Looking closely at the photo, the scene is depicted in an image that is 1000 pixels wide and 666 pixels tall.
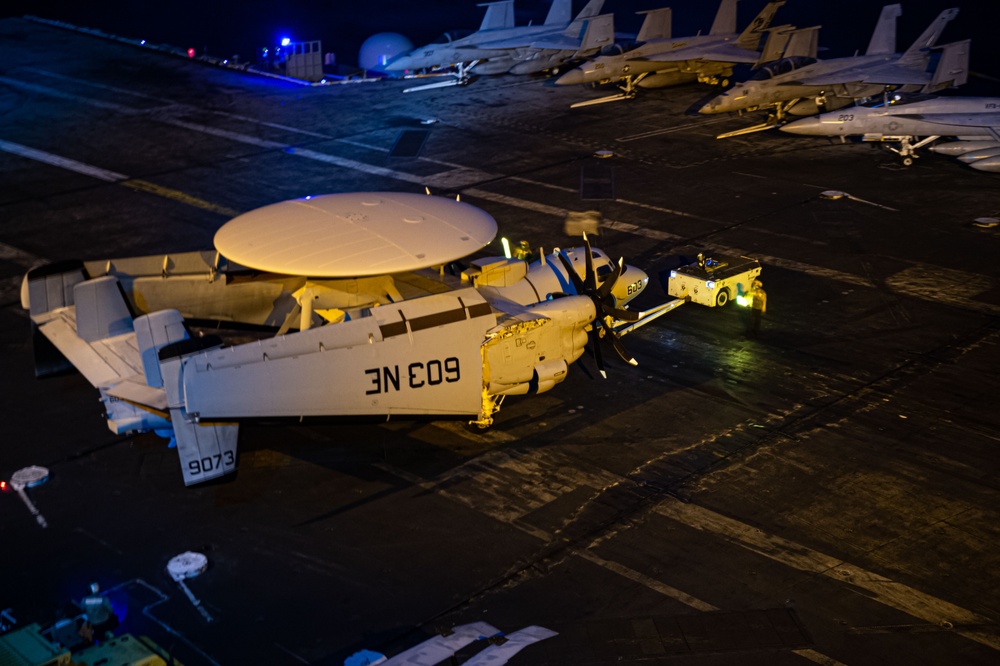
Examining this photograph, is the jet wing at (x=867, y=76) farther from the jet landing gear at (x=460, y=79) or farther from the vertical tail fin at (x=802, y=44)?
the jet landing gear at (x=460, y=79)

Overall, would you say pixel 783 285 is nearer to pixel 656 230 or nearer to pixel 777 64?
pixel 656 230

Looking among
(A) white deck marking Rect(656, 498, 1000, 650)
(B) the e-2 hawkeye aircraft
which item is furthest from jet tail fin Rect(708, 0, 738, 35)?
(A) white deck marking Rect(656, 498, 1000, 650)

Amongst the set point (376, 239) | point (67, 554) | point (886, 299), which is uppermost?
point (376, 239)

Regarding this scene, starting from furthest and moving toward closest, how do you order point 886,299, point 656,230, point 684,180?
A: point 684,180 < point 656,230 < point 886,299

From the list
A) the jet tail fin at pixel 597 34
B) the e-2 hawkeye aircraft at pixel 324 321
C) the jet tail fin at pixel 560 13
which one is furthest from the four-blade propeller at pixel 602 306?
the jet tail fin at pixel 560 13

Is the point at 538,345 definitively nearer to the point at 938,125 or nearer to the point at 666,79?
the point at 938,125

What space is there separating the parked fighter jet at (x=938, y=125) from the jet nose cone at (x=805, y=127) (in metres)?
0.83

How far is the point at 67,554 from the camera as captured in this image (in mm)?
22469

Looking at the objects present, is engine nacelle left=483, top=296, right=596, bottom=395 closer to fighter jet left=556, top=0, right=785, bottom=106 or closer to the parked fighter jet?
the parked fighter jet

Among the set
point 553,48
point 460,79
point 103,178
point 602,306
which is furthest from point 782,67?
point 103,178

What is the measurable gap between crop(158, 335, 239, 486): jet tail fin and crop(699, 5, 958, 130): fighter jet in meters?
35.2

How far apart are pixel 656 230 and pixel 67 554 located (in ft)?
81.0

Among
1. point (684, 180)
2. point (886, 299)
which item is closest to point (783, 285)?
point (886, 299)

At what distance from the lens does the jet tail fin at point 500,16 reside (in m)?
64.4
